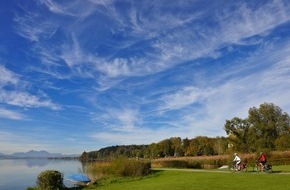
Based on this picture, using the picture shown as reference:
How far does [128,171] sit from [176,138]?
103608 millimetres

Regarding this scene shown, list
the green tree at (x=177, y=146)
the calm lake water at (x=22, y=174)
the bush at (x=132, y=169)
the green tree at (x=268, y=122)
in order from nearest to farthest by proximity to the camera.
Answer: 1. the bush at (x=132, y=169)
2. the calm lake water at (x=22, y=174)
3. the green tree at (x=268, y=122)
4. the green tree at (x=177, y=146)

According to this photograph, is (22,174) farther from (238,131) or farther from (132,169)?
(238,131)

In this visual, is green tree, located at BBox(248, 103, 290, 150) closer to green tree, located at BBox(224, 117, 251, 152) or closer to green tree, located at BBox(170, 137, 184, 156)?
green tree, located at BBox(224, 117, 251, 152)

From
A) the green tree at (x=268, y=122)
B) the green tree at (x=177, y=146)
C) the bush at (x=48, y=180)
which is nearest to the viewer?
the bush at (x=48, y=180)

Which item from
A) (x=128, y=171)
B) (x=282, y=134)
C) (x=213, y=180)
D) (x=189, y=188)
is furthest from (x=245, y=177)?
(x=282, y=134)

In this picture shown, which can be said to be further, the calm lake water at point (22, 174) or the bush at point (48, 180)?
the calm lake water at point (22, 174)

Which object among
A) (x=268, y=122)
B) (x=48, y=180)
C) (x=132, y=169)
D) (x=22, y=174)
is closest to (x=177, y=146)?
(x=268, y=122)

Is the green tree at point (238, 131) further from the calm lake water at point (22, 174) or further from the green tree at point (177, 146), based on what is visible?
the green tree at point (177, 146)

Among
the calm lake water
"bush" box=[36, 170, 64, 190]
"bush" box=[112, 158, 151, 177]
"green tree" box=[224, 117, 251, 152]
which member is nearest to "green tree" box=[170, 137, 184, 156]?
"green tree" box=[224, 117, 251, 152]

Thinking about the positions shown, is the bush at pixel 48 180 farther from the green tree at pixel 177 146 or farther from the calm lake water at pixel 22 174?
the green tree at pixel 177 146

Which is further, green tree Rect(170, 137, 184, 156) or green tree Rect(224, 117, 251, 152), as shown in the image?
green tree Rect(170, 137, 184, 156)

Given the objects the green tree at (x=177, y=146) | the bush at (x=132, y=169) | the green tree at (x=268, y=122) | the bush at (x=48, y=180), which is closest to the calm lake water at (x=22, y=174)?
the bush at (x=132, y=169)

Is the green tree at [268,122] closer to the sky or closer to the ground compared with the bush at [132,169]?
closer to the sky

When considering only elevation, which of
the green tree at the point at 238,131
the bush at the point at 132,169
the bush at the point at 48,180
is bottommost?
the bush at the point at 48,180
